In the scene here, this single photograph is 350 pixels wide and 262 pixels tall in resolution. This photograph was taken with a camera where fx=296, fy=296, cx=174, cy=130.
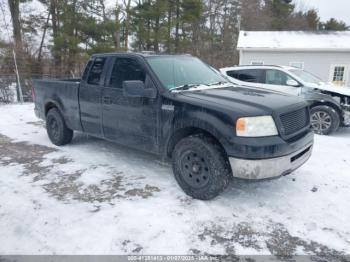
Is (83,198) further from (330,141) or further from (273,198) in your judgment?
(330,141)

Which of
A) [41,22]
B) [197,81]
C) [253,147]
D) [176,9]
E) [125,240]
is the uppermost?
[176,9]

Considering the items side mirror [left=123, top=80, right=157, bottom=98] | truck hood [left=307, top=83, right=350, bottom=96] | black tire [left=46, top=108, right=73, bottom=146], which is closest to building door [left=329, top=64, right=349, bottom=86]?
truck hood [left=307, top=83, right=350, bottom=96]

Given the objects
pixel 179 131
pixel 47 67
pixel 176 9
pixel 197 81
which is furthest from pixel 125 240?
pixel 176 9

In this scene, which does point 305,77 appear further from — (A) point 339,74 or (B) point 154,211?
(A) point 339,74

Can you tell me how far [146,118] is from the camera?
423 cm

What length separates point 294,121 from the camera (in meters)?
3.74

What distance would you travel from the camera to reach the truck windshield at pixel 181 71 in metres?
4.28

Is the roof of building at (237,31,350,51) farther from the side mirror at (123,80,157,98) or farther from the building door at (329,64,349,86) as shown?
the side mirror at (123,80,157,98)

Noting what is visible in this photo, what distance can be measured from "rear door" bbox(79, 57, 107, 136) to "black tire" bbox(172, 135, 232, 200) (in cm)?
184

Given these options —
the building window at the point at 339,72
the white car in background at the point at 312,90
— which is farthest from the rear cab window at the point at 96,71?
the building window at the point at 339,72

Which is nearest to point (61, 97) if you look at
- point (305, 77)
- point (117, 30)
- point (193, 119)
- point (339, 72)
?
point (193, 119)

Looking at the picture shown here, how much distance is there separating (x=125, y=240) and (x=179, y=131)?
153 cm

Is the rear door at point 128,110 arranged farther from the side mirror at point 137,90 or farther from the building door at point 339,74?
the building door at point 339,74

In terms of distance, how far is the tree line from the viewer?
1780 centimetres
